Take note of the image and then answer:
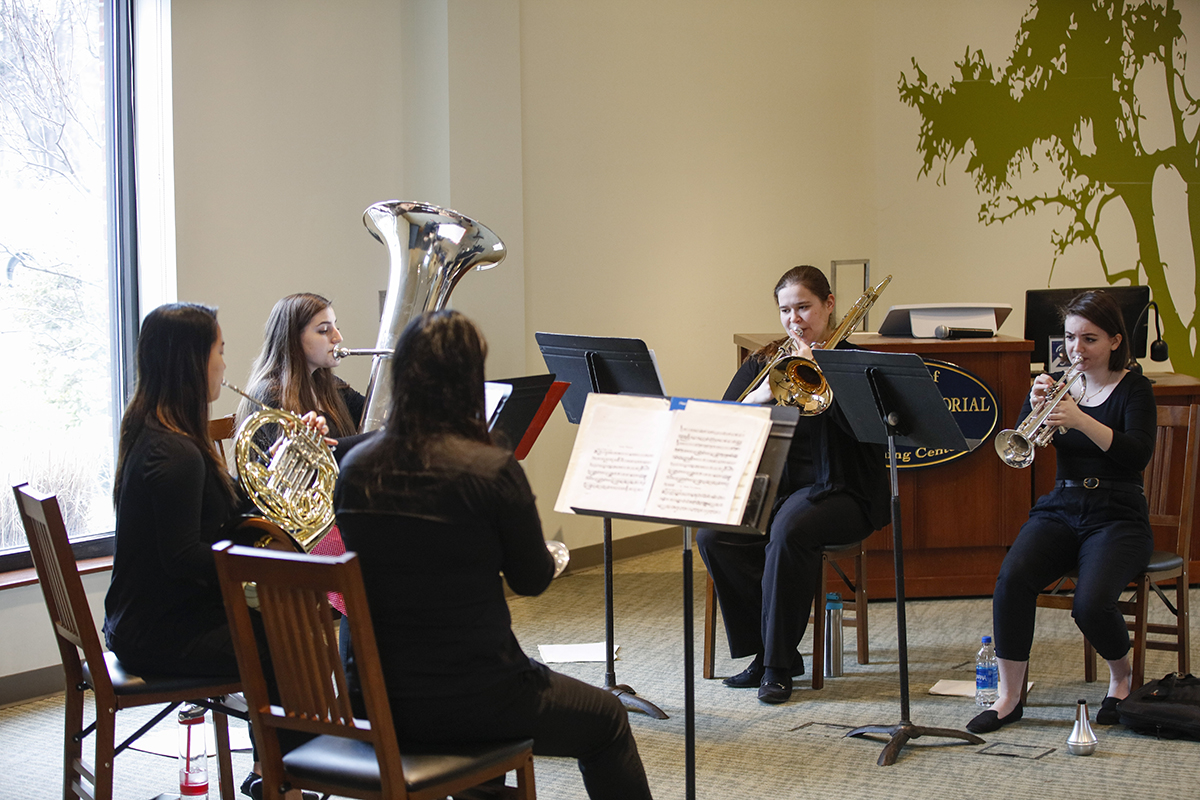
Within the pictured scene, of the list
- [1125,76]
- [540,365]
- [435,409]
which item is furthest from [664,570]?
[1125,76]

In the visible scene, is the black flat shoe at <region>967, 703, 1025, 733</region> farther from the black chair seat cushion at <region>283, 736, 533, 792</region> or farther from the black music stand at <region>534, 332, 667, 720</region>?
the black chair seat cushion at <region>283, 736, 533, 792</region>

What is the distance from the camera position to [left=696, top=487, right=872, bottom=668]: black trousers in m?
3.45

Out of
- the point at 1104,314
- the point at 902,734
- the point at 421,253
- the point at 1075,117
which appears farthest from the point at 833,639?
the point at 1075,117

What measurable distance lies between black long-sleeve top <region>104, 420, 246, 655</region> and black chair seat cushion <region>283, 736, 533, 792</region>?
1.81ft

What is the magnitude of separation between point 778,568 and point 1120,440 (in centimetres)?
108

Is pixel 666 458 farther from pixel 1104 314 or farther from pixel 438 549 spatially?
pixel 1104 314

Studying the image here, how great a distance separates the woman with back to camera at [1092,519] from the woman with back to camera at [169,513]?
6.99 feet

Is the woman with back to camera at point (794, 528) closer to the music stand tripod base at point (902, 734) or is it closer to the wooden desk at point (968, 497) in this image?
the music stand tripod base at point (902, 734)

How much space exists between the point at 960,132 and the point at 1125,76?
→ 1009 mm

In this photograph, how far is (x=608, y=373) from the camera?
3.25 meters

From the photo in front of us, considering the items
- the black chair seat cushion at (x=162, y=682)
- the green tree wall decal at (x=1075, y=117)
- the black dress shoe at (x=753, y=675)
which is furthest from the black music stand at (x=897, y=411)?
the green tree wall decal at (x=1075, y=117)

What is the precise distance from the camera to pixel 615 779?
2.04 metres

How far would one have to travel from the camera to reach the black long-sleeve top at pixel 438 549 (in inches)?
71.5

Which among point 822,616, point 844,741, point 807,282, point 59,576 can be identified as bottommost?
point 844,741
